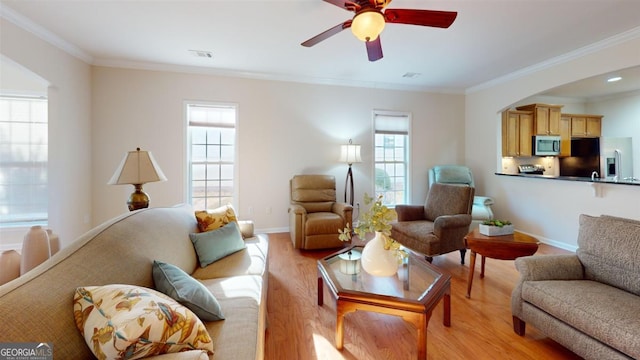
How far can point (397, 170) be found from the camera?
525 centimetres

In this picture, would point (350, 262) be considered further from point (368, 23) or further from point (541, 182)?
point (541, 182)

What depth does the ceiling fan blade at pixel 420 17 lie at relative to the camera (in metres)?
1.88

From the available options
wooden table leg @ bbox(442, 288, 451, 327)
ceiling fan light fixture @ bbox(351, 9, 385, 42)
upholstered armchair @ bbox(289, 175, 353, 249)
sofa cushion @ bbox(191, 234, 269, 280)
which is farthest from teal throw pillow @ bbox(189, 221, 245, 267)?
ceiling fan light fixture @ bbox(351, 9, 385, 42)

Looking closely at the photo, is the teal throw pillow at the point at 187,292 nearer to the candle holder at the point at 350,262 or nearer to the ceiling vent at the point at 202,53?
the candle holder at the point at 350,262

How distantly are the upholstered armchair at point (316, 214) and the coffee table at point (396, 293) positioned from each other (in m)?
1.34

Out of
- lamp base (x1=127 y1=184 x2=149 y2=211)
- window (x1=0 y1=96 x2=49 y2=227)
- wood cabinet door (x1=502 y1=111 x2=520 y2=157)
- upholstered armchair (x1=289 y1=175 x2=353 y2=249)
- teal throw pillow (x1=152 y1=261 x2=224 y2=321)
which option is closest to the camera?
teal throw pillow (x1=152 y1=261 x2=224 y2=321)

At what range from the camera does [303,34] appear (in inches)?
120

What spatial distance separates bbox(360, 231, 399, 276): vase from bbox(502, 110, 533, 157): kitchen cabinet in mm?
4233

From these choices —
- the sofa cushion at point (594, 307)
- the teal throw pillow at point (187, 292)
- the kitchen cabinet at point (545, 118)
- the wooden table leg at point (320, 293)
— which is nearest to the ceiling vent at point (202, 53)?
the teal throw pillow at point (187, 292)

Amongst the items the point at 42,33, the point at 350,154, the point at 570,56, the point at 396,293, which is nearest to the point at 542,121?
the point at 570,56

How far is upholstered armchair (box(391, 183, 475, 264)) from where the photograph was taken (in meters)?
2.89

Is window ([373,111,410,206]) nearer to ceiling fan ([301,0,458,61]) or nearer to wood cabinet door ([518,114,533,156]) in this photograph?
wood cabinet door ([518,114,533,156])

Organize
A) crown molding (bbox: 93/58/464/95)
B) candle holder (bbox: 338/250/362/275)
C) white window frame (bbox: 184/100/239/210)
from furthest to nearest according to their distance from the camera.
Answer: white window frame (bbox: 184/100/239/210) → crown molding (bbox: 93/58/464/95) → candle holder (bbox: 338/250/362/275)

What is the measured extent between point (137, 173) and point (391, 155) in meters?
4.22
